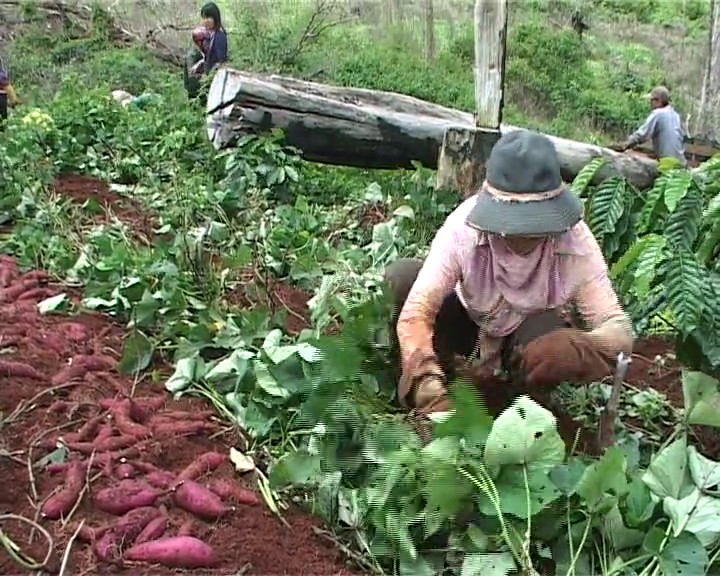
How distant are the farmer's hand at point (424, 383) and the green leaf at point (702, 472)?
526 millimetres

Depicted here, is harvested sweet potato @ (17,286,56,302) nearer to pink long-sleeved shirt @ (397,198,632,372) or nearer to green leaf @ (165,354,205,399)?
green leaf @ (165,354,205,399)

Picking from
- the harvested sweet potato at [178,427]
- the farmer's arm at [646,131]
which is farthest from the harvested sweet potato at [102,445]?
the farmer's arm at [646,131]

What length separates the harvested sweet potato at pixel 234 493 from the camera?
6.88ft

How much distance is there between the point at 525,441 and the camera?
176cm

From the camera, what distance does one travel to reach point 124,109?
7098 mm

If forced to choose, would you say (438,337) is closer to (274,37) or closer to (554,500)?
(554,500)

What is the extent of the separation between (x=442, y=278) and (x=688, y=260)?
562mm

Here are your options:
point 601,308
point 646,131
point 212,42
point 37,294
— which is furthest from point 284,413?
point 212,42

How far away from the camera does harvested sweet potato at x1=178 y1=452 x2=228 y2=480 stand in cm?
216

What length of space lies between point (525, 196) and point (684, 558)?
0.85 metres

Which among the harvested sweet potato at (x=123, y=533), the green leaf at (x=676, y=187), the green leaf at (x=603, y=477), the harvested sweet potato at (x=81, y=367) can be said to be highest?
the green leaf at (x=676, y=187)

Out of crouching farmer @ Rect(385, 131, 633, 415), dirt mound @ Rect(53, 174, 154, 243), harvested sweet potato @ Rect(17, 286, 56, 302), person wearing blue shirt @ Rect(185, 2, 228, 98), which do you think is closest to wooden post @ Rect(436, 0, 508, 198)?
dirt mound @ Rect(53, 174, 154, 243)

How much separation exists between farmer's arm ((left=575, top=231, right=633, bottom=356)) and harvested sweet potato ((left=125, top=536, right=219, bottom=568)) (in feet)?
3.24

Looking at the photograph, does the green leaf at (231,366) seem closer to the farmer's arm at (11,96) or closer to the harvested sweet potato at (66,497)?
the harvested sweet potato at (66,497)
